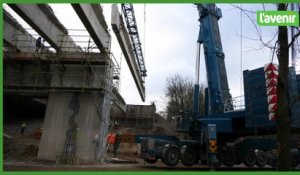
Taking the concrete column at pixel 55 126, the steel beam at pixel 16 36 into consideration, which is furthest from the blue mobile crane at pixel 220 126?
the steel beam at pixel 16 36

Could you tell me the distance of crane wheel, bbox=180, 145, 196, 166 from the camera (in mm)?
Answer: 16594

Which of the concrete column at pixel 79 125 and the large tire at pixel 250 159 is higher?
the concrete column at pixel 79 125

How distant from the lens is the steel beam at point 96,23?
13.9 m

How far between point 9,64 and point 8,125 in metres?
9.39

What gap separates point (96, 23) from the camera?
16047 mm

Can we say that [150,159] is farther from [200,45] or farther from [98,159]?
[200,45]

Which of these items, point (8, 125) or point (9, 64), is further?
point (8, 125)

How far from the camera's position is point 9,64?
1858cm

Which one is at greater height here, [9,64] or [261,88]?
[9,64]

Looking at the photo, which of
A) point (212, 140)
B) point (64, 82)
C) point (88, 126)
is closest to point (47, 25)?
point (64, 82)

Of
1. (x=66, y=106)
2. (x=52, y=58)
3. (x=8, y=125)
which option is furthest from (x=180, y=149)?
(x=8, y=125)

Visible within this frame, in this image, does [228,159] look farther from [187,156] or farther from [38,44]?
[38,44]

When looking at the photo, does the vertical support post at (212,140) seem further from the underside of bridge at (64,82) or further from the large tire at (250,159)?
the underside of bridge at (64,82)

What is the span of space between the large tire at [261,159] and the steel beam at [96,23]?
31.6 ft
